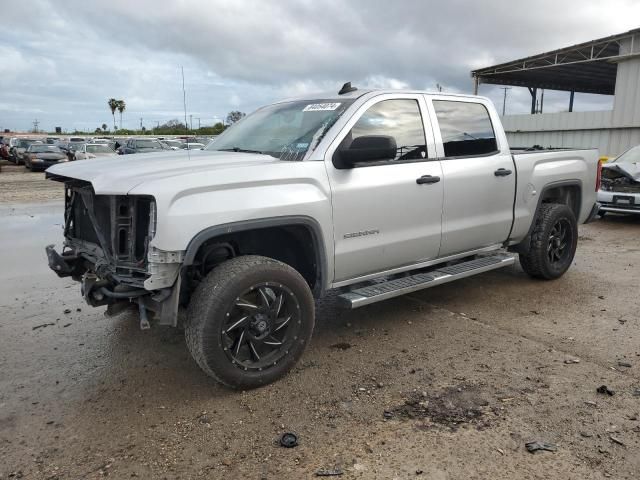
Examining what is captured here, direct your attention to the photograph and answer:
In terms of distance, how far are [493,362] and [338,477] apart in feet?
5.75

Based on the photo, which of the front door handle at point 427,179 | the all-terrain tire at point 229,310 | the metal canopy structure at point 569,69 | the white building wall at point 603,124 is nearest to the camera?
the all-terrain tire at point 229,310

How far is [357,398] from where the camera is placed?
3.34 metres

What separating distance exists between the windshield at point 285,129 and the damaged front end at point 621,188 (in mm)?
8008

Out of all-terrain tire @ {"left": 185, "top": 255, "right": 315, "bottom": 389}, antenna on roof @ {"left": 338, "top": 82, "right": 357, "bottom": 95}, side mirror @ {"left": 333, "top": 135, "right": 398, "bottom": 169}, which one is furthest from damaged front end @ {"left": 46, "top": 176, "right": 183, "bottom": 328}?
antenna on roof @ {"left": 338, "top": 82, "right": 357, "bottom": 95}

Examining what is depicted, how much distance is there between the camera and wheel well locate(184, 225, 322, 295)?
350 cm

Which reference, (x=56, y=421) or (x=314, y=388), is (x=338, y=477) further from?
(x=56, y=421)

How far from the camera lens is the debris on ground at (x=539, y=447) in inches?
109

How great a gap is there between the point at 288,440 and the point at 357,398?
0.63 metres

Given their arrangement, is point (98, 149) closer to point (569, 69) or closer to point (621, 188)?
point (621, 188)

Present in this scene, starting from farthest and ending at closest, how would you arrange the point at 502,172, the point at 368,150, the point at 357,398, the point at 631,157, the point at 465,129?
the point at 631,157 → the point at 502,172 → the point at 465,129 → the point at 368,150 → the point at 357,398

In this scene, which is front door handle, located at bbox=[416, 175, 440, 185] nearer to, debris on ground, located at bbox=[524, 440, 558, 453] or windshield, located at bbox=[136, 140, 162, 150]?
debris on ground, located at bbox=[524, 440, 558, 453]

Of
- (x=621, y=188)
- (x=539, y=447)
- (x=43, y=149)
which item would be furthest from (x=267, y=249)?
A: (x=43, y=149)

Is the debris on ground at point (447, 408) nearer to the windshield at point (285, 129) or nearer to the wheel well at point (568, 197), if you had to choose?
the windshield at point (285, 129)

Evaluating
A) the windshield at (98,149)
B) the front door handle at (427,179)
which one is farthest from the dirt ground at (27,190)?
the front door handle at (427,179)
